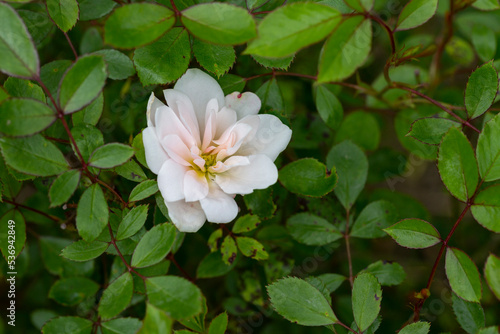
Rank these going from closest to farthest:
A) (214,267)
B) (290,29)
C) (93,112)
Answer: (290,29) < (93,112) < (214,267)

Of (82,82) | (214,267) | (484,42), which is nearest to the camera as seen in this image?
(82,82)

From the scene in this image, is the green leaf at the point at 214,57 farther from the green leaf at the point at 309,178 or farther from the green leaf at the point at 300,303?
the green leaf at the point at 300,303

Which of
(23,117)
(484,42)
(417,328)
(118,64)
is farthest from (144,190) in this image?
(484,42)

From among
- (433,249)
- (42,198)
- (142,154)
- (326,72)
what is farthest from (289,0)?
(433,249)

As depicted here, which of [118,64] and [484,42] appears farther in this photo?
[484,42]

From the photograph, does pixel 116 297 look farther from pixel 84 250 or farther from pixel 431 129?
pixel 431 129

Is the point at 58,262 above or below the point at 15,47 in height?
below

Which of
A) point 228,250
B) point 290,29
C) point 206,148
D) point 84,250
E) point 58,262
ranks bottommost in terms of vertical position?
point 58,262
